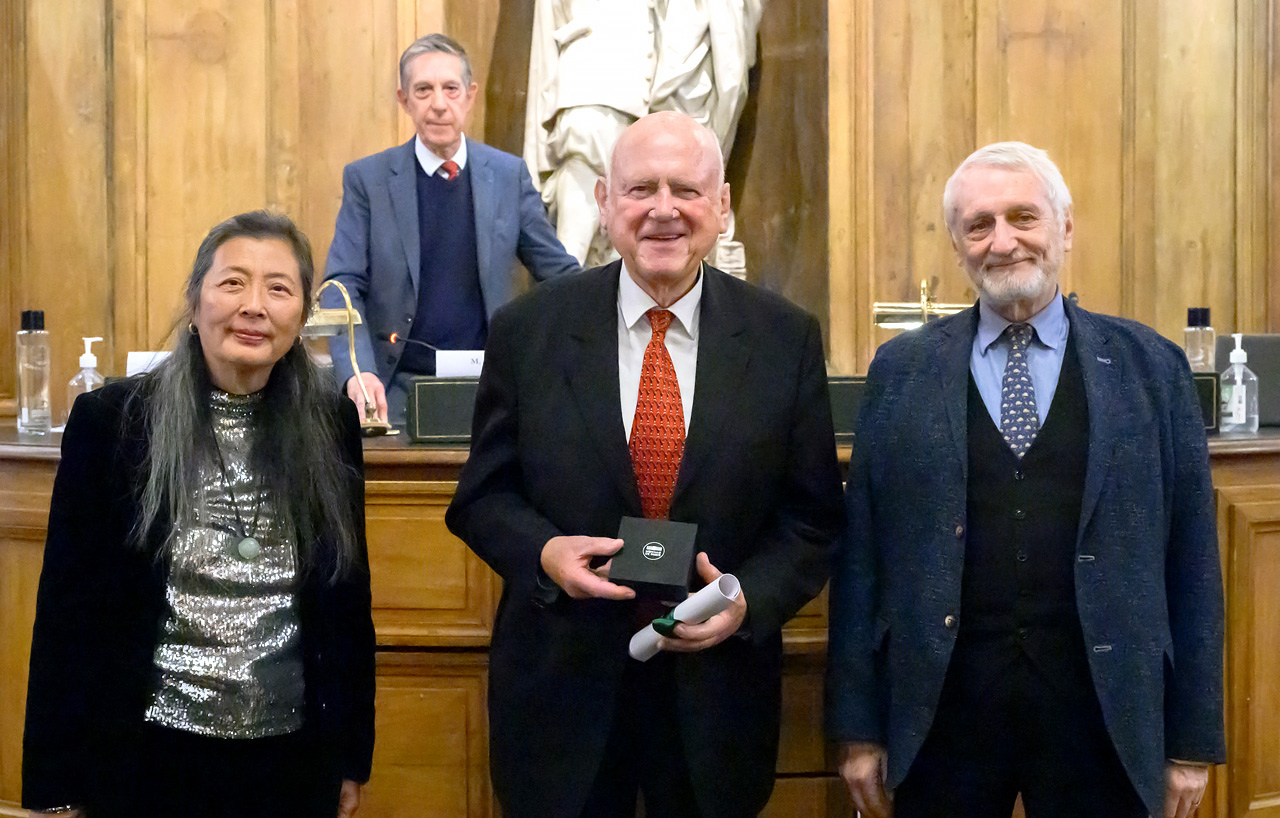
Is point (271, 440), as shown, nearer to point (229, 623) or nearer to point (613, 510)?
point (229, 623)

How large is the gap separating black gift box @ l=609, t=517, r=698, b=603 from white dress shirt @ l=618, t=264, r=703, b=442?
0.82 ft

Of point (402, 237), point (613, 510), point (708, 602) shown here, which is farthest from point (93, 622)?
point (402, 237)

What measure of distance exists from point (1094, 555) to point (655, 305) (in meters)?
0.73

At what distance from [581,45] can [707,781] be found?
3.11 m

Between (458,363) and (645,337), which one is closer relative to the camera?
(645,337)

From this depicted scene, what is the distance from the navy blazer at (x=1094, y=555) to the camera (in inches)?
71.1

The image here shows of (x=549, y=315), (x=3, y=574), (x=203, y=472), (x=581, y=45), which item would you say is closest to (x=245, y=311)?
(x=203, y=472)

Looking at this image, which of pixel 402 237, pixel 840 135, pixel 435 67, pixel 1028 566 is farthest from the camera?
pixel 840 135

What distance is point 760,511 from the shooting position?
1799 millimetres

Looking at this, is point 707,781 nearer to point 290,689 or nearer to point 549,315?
point 290,689

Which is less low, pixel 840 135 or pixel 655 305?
pixel 840 135

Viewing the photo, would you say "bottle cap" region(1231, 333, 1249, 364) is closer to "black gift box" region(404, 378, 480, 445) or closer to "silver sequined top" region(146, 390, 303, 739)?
"black gift box" region(404, 378, 480, 445)

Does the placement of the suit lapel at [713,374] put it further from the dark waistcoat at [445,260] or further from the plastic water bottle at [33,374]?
the plastic water bottle at [33,374]

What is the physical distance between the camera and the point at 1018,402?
6.14 feet
